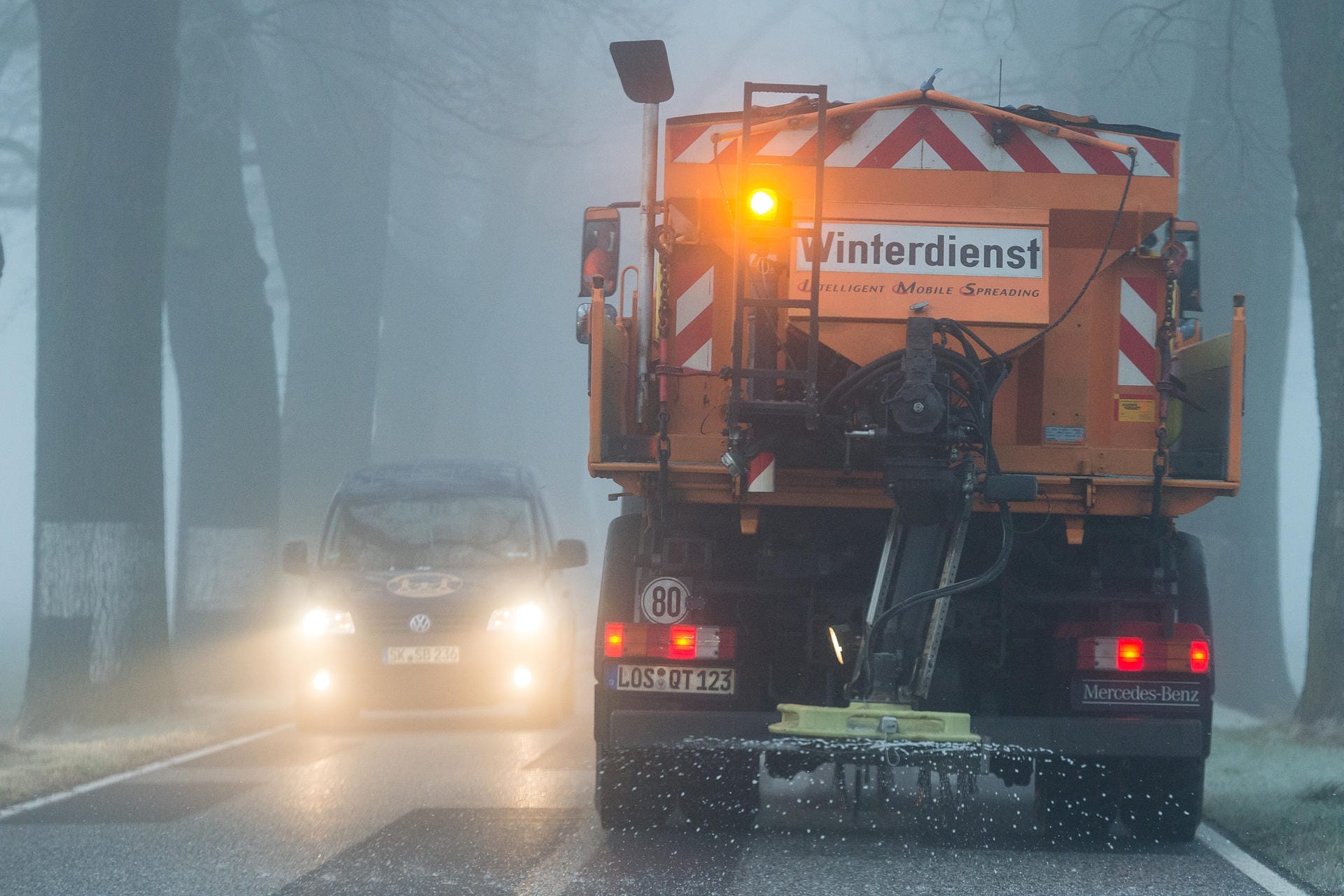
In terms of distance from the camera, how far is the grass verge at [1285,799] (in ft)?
23.6

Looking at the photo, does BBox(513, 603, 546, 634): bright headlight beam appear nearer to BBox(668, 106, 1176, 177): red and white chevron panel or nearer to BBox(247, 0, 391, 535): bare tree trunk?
BBox(668, 106, 1176, 177): red and white chevron panel

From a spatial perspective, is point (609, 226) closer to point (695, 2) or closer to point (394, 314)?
point (695, 2)

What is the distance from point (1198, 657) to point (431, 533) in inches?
305

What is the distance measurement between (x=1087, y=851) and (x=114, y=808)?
478 centimetres

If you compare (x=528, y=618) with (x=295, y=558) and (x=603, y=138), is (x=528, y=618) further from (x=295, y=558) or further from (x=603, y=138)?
(x=603, y=138)

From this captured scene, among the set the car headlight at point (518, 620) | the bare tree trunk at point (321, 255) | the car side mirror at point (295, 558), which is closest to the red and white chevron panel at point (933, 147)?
the car headlight at point (518, 620)

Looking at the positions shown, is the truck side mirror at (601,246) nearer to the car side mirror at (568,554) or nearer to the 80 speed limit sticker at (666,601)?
the 80 speed limit sticker at (666,601)

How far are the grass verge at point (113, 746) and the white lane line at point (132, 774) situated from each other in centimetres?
7

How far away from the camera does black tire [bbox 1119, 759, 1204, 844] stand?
748cm

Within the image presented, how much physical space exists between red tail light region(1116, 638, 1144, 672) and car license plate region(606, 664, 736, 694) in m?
1.60

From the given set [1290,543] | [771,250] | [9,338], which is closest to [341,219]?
[9,338]

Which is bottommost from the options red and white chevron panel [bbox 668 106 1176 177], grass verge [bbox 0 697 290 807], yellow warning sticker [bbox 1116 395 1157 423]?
grass verge [bbox 0 697 290 807]

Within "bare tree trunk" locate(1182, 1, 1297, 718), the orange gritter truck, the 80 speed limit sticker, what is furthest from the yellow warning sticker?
"bare tree trunk" locate(1182, 1, 1297, 718)

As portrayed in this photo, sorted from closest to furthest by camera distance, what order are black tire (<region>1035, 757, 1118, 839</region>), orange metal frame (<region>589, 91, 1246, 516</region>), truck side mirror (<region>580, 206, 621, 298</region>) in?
1. orange metal frame (<region>589, 91, 1246, 516</region>)
2. black tire (<region>1035, 757, 1118, 839</region>)
3. truck side mirror (<region>580, 206, 621, 298</region>)
